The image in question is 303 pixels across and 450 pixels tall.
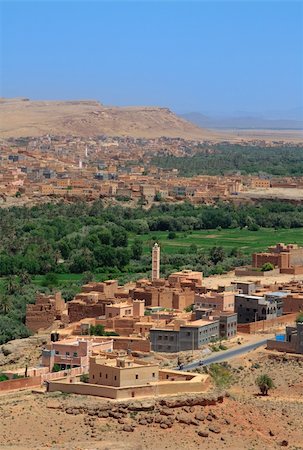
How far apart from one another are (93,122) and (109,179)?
78.1 m

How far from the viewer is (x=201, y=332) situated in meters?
31.5

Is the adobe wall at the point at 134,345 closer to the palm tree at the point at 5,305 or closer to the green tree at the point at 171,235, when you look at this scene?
the palm tree at the point at 5,305

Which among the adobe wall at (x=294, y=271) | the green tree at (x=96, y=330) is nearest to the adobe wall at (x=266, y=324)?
the green tree at (x=96, y=330)

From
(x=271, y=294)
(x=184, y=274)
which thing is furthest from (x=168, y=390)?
(x=184, y=274)

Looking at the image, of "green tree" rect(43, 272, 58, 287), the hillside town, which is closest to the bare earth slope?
the hillside town

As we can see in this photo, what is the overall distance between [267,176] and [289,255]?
189 feet

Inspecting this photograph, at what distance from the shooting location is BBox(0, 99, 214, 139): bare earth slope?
170 m

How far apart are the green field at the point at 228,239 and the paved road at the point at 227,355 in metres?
22.1

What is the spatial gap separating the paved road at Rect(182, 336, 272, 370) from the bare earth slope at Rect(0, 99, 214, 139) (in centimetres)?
13134

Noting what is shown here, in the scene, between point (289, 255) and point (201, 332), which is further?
point (289, 255)

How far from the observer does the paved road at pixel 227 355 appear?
29.0 metres

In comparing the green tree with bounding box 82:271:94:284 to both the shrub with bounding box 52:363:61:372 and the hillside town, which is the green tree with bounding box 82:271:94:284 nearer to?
the shrub with bounding box 52:363:61:372

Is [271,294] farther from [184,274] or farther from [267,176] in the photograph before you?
[267,176]

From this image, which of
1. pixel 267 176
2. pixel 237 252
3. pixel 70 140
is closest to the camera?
pixel 237 252
